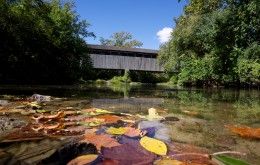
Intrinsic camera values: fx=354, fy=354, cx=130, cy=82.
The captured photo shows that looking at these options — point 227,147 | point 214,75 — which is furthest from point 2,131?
point 214,75

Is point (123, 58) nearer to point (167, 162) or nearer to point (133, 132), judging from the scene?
point (133, 132)

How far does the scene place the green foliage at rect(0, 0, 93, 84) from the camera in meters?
22.2

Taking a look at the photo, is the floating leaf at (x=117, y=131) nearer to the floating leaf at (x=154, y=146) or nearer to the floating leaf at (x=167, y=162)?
the floating leaf at (x=154, y=146)

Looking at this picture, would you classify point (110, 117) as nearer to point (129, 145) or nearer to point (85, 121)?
point (85, 121)

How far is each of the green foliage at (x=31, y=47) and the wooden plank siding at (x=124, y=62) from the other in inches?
446

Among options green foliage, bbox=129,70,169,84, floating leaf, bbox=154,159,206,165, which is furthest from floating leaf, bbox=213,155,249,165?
green foliage, bbox=129,70,169,84

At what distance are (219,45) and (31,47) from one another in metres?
13.6

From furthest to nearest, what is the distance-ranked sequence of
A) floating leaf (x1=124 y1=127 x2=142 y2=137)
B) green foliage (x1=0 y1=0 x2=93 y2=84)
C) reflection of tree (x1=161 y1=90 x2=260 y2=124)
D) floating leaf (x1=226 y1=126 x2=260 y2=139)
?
green foliage (x1=0 y1=0 x2=93 y2=84) → reflection of tree (x1=161 y1=90 x2=260 y2=124) → floating leaf (x1=226 y1=126 x2=260 y2=139) → floating leaf (x1=124 y1=127 x2=142 y2=137)

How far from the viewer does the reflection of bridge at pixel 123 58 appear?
41.5 m

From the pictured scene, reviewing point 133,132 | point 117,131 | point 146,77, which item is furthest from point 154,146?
point 146,77

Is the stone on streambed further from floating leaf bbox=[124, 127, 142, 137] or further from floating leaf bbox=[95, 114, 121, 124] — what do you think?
floating leaf bbox=[95, 114, 121, 124]

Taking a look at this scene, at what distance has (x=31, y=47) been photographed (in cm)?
2386

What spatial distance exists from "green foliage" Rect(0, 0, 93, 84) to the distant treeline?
1009cm

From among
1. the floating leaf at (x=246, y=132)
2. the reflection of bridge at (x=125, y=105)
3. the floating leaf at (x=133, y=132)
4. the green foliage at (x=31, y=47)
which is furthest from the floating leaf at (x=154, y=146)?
the green foliage at (x=31, y=47)
